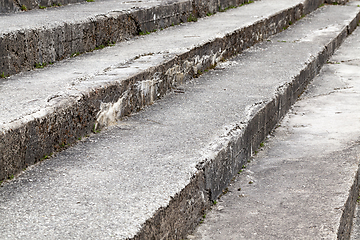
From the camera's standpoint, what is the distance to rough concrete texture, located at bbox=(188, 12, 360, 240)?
1.92 m

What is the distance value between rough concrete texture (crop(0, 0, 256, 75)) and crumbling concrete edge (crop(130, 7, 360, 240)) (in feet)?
4.48

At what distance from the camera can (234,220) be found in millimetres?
2006

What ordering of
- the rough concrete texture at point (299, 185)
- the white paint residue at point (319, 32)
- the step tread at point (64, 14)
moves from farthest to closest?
the white paint residue at point (319, 32), the step tread at point (64, 14), the rough concrete texture at point (299, 185)

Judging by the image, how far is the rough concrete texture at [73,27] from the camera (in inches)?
114

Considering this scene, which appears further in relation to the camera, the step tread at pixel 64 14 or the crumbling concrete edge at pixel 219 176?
the step tread at pixel 64 14

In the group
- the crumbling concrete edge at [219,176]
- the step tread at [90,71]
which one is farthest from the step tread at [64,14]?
the crumbling concrete edge at [219,176]

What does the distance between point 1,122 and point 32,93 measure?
1.65 ft

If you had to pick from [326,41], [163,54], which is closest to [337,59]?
[326,41]

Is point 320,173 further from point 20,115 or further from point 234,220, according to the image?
point 20,115

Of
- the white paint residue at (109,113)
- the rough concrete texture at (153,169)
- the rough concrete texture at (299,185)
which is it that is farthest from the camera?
the white paint residue at (109,113)

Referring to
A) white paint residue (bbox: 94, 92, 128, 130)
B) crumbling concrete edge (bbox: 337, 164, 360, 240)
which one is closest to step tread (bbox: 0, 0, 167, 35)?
white paint residue (bbox: 94, 92, 128, 130)

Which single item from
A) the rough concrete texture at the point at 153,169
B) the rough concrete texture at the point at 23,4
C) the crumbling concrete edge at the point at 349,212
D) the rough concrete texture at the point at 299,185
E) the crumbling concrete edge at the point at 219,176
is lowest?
the crumbling concrete edge at the point at 349,212

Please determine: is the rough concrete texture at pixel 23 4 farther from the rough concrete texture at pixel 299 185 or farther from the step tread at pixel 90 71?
the rough concrete texture at pixel 299 185

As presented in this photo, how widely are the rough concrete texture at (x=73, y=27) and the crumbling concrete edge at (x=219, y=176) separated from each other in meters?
1.36
